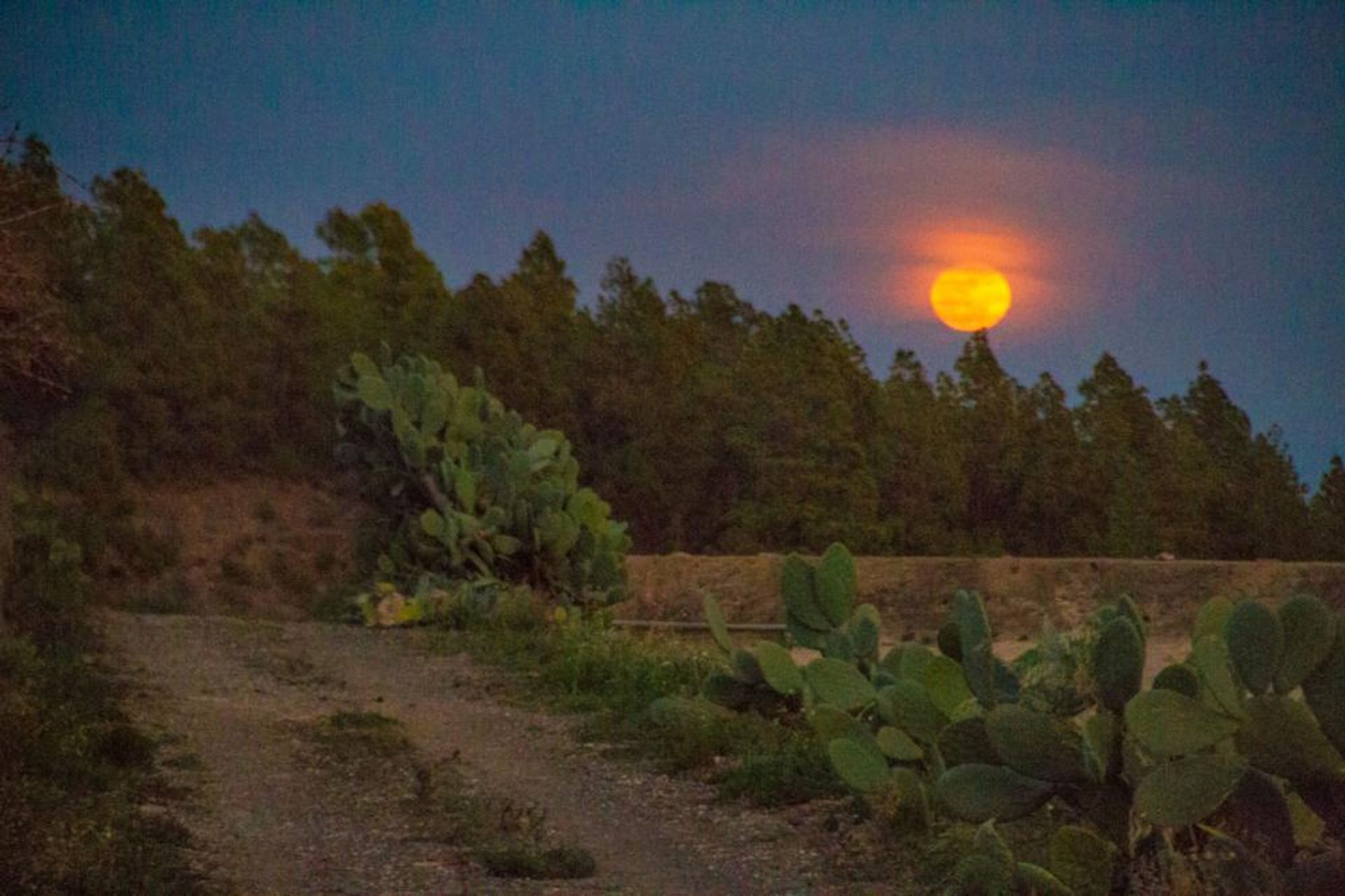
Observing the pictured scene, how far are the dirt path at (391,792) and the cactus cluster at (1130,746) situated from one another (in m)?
0.74

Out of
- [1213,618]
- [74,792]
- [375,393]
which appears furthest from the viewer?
[375,393]

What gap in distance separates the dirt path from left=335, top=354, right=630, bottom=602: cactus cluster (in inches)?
121

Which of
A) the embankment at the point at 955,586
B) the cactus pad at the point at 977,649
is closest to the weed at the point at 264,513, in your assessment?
the embankment at the point at 955,586

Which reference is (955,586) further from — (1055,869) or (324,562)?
(1055,869)

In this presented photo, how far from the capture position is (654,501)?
25.5m

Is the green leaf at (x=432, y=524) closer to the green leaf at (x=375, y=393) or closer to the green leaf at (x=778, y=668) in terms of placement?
the green leaf at (x=375, y=393)

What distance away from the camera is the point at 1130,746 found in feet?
16.5

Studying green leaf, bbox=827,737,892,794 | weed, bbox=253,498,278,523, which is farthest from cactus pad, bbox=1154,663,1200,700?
weed, bbox=253,498,278,523

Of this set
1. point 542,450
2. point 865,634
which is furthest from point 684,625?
point 865,634

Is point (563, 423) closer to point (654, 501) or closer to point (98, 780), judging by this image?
point (654, 501)

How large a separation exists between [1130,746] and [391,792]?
376cm

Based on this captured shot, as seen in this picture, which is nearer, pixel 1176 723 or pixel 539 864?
pixel 1176 723

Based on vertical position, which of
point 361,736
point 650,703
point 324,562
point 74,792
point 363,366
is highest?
point 363,366

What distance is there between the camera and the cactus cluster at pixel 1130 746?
4.43 metres
